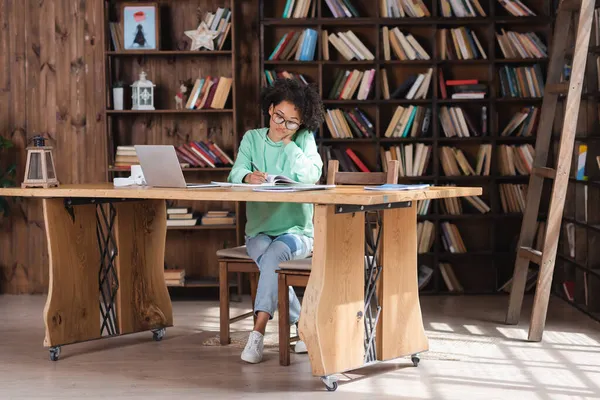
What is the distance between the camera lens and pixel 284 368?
13.1 ft

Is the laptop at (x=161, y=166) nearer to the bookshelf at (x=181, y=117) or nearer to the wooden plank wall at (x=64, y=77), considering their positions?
the bookshelf at (x=181, y=117)

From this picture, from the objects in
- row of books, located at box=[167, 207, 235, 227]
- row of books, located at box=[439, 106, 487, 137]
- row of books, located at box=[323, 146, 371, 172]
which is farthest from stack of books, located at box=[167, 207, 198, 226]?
row of books, located at box=[439, 106, 487, 137]

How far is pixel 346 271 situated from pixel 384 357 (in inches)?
19.3

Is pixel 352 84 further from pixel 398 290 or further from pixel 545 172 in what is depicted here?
pixel 398 290

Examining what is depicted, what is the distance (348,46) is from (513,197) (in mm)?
1507

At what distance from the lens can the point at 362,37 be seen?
614 cm

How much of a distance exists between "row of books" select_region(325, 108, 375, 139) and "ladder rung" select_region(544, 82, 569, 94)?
139 cm

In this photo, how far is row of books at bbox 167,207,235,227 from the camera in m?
5.94

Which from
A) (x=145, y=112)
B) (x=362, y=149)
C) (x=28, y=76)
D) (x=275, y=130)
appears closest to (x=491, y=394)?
(x=275, y=130)

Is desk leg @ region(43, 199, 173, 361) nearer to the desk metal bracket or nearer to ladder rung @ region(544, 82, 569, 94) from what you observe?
the desk metal bracket

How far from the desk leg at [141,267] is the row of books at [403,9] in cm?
223

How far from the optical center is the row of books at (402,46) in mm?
5984

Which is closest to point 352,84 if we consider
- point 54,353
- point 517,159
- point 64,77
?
point 517,159

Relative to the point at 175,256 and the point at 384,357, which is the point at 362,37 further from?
the point at 384,357
